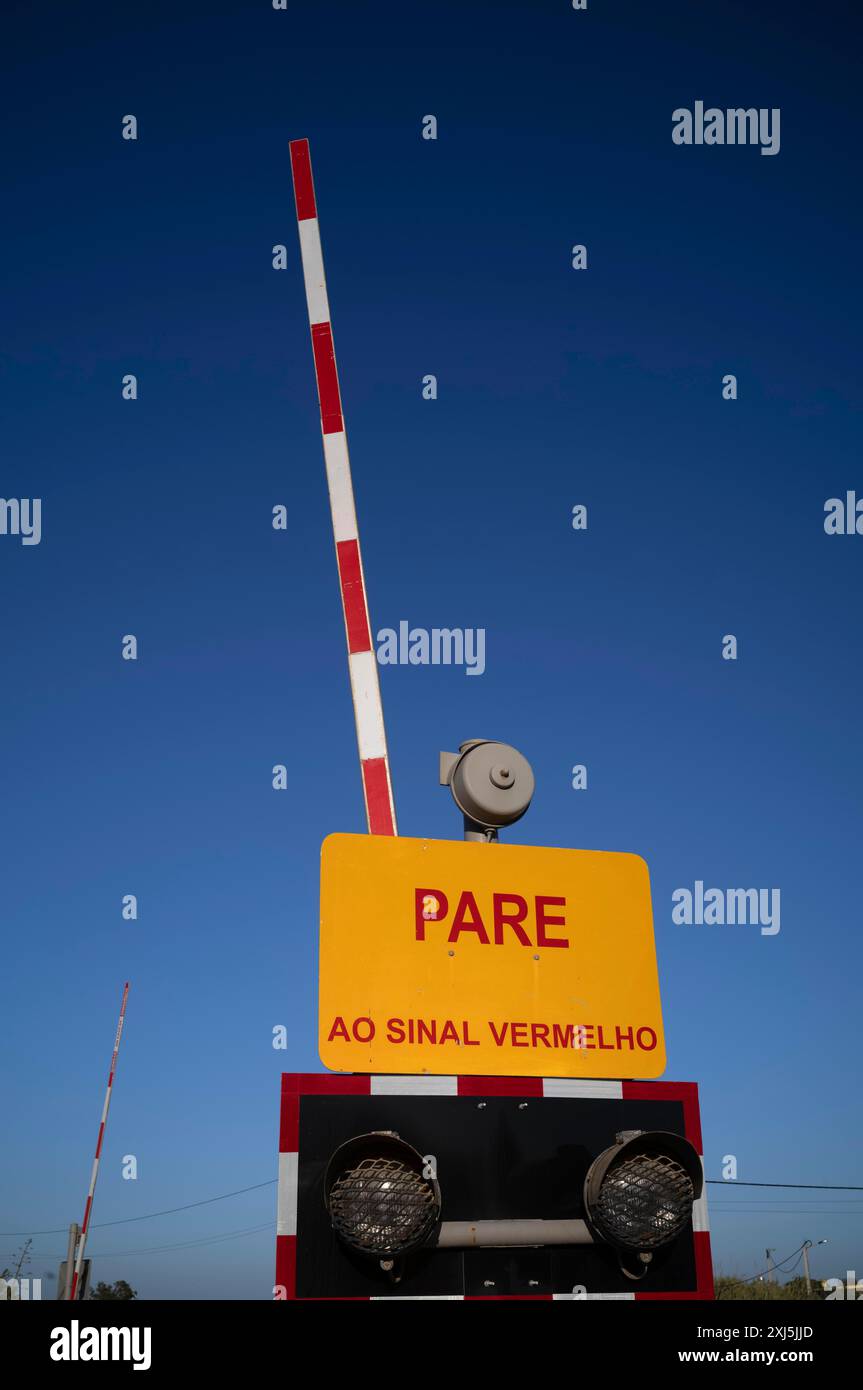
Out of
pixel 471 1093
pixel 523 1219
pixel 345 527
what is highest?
pixel 345 527

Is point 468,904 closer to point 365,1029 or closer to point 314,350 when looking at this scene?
point 365,1029

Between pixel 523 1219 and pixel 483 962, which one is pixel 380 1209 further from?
pixel 483 962

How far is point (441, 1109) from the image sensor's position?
2.71 metres

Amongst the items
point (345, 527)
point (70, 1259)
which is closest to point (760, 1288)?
point (70, 1259)

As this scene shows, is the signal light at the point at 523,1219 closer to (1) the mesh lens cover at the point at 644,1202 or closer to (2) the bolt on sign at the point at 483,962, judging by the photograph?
(1) the mesh lens cover at the point at 644,1202

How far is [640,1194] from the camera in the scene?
2650 mm

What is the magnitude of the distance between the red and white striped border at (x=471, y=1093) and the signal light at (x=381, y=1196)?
12 centimetres

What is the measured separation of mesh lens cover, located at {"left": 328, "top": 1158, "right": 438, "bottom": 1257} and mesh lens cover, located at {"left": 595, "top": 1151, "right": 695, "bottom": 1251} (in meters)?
0.43

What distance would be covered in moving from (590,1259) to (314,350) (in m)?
3.78

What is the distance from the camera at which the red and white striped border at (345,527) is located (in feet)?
13.6

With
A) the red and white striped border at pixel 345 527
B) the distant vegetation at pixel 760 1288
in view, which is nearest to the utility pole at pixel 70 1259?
the distant vegetation at pixel 760 1288

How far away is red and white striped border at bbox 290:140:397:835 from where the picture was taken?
4148 mm

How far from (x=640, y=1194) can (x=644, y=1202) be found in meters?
0.02
